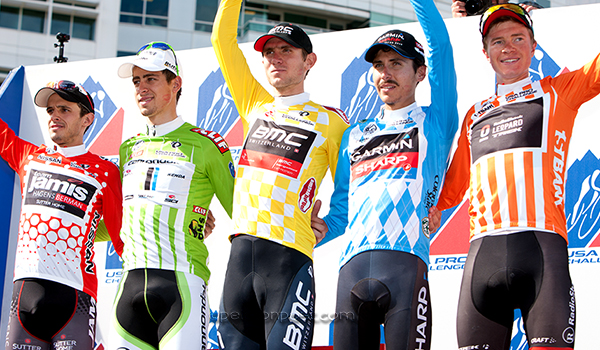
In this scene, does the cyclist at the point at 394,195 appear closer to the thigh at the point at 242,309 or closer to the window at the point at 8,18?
the thigh at the point at 242,309

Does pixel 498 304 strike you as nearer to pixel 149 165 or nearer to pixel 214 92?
pixel 149 165

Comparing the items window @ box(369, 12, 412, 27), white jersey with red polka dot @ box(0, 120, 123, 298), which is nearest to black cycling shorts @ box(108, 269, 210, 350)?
white jersey with red polka dot @ box(0, 120, 123, 298)

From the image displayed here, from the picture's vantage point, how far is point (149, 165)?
3.43 m

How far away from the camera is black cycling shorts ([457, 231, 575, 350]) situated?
2551 mm

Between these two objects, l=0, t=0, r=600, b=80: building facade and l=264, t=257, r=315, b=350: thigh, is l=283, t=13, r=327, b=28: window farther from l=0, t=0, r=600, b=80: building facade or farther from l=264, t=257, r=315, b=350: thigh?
l=264, t=257, r=315, b=350: thigh

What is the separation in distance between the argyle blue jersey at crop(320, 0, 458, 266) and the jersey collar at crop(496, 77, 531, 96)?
0.72 feet

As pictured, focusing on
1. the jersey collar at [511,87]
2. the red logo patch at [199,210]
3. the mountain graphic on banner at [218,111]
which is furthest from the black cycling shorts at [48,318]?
the jersey collar at [511,87]

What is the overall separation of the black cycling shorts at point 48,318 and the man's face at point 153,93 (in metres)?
1.07

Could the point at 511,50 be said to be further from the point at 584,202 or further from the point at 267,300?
the point at 267,300

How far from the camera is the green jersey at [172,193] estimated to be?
10.6 ft

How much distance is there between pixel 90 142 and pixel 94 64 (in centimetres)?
68

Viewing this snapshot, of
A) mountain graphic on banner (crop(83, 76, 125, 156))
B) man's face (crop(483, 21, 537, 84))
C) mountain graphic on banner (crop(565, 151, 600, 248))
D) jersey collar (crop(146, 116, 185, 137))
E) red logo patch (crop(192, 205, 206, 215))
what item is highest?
mountain graphic on banner (crop(83, 76, 125, 156))

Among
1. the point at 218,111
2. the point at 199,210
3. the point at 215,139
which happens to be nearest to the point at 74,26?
the point at 218,111

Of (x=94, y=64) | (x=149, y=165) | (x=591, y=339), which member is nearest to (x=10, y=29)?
(x=94, y=64)
